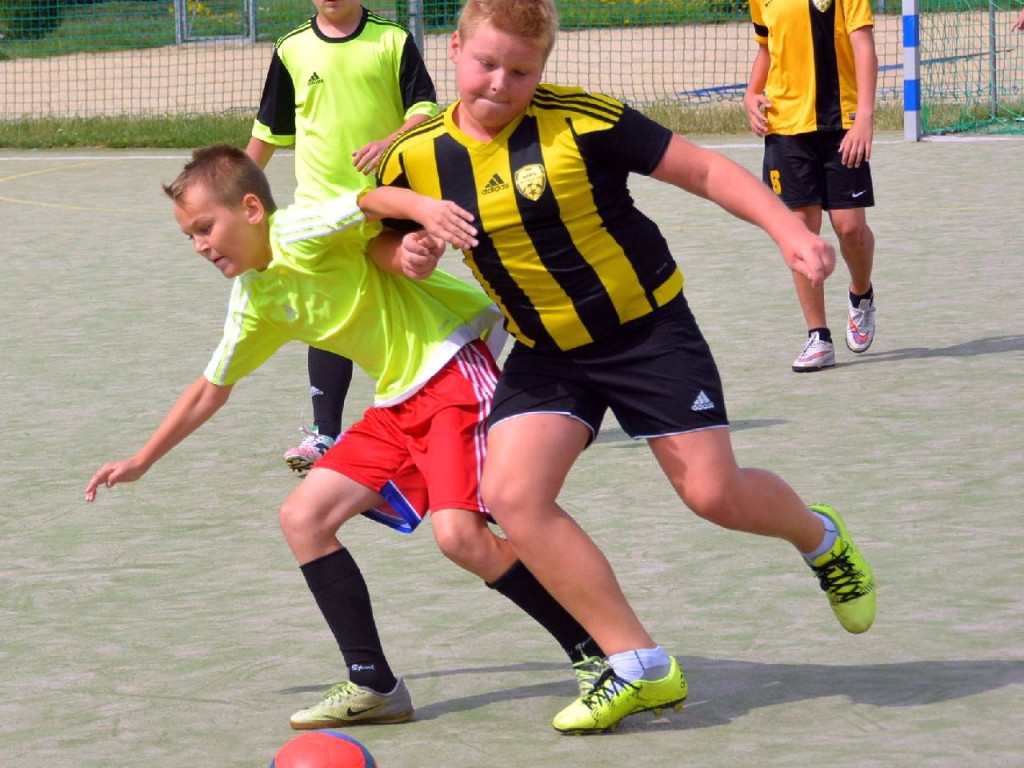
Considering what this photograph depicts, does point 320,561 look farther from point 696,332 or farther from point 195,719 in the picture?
point 696,332

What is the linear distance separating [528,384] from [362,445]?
0.41 meters

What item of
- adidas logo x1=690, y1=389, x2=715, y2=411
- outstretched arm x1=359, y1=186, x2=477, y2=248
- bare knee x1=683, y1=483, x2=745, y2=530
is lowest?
bare knee x1=683, y1=483, x2=745, y2=530

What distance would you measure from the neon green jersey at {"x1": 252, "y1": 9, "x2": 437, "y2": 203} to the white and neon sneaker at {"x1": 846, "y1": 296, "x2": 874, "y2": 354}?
90.7 inches

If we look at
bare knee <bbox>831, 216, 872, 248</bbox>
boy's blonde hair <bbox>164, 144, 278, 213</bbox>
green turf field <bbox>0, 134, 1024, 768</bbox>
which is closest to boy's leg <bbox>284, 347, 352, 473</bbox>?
green turf field <bbox>0, 134, 1024, 768</bbox>

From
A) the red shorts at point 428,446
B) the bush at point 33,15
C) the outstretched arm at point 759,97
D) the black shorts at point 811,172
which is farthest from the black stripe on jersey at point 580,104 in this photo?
the bush at point 33,15

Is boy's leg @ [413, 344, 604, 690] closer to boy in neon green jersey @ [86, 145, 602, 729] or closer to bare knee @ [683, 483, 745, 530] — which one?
boy in neon green jersey @ [86, 145, 602, 729]

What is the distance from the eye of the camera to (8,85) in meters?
24.3

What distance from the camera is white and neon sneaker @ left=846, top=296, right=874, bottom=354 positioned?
24.8 feet

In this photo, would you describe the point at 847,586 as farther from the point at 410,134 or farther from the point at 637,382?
the point at 410,134

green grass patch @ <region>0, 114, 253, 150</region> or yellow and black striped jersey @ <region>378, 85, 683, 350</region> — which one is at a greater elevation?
yellow and black striped jersey @ <region>378, 85, 683, 350</region>

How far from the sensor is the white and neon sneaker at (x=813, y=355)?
287 inches

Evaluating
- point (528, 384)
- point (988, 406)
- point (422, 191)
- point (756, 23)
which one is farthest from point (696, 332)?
point (756, 23)

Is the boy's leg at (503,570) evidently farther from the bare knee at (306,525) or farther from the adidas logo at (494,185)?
the adidas logo at (494,185)

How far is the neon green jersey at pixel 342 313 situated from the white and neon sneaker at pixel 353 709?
660mm
